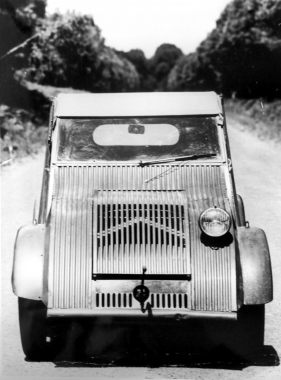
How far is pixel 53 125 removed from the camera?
4172mm

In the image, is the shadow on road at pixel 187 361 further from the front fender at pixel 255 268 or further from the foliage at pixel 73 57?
the foliage at pixel 73 57

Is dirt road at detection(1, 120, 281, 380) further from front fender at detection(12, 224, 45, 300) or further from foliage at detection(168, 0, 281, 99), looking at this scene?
foliage at detection(168, 0, 281, 99)

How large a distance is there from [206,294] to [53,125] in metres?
1.80

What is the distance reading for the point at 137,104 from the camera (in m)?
4.24

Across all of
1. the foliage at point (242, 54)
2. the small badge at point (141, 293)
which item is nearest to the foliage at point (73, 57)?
the foliage at point (242, 54)

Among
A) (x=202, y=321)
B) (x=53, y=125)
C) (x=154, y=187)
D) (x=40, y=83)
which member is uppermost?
(x=40, y=83)

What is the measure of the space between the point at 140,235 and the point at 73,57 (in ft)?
11.3

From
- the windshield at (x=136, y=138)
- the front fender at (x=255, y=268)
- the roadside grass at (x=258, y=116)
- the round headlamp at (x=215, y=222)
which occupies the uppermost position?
the roadside grass at (x=258, y=116)

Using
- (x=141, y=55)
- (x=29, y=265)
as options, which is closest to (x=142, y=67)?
(x=141, y=55)

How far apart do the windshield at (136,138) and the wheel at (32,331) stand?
1135 mm

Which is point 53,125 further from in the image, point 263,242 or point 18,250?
point 263,242

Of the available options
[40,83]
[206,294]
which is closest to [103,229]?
[206,294]

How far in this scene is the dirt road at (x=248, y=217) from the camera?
3.42m

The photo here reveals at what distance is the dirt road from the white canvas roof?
3.51 ft
